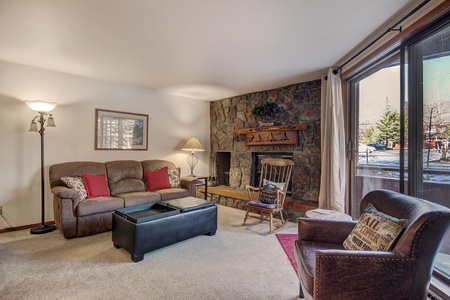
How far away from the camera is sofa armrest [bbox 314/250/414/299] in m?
1.27

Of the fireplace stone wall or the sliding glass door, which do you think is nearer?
the sliding glass door

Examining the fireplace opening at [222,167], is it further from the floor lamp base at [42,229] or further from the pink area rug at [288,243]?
the floor lamp base at [42,229]

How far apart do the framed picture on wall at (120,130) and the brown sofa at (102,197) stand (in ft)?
1.28

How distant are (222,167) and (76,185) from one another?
3.17 meters

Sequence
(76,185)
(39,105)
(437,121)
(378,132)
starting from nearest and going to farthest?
1. (437,121)
2. (378,132)
3. (39,105)
4. (76,185)

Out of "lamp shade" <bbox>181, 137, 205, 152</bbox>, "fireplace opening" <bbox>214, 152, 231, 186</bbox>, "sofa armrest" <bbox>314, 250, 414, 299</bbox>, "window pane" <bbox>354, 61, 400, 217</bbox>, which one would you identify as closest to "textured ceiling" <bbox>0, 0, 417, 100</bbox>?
"window pane" <bbox>354, 61, 400, 217</bbox>

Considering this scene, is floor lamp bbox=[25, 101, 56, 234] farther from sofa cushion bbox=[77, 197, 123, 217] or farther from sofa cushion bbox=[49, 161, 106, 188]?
sofa cushion bbox=[77, 197, 123, 217]

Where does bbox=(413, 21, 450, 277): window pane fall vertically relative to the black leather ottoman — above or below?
above

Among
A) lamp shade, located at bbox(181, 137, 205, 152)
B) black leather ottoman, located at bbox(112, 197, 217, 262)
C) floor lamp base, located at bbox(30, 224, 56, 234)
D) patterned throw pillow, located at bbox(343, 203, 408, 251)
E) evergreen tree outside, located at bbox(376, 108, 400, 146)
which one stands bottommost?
floor lamp base, located at bbox(30, 224, 56, 234)

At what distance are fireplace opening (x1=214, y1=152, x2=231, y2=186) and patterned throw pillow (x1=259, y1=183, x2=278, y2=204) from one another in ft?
6.72

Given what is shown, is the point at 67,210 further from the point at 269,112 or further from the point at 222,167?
the point at 269,112

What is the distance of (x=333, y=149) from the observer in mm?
3264

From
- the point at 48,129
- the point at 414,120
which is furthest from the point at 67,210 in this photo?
the point at 414,120

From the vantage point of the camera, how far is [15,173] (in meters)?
3.37
